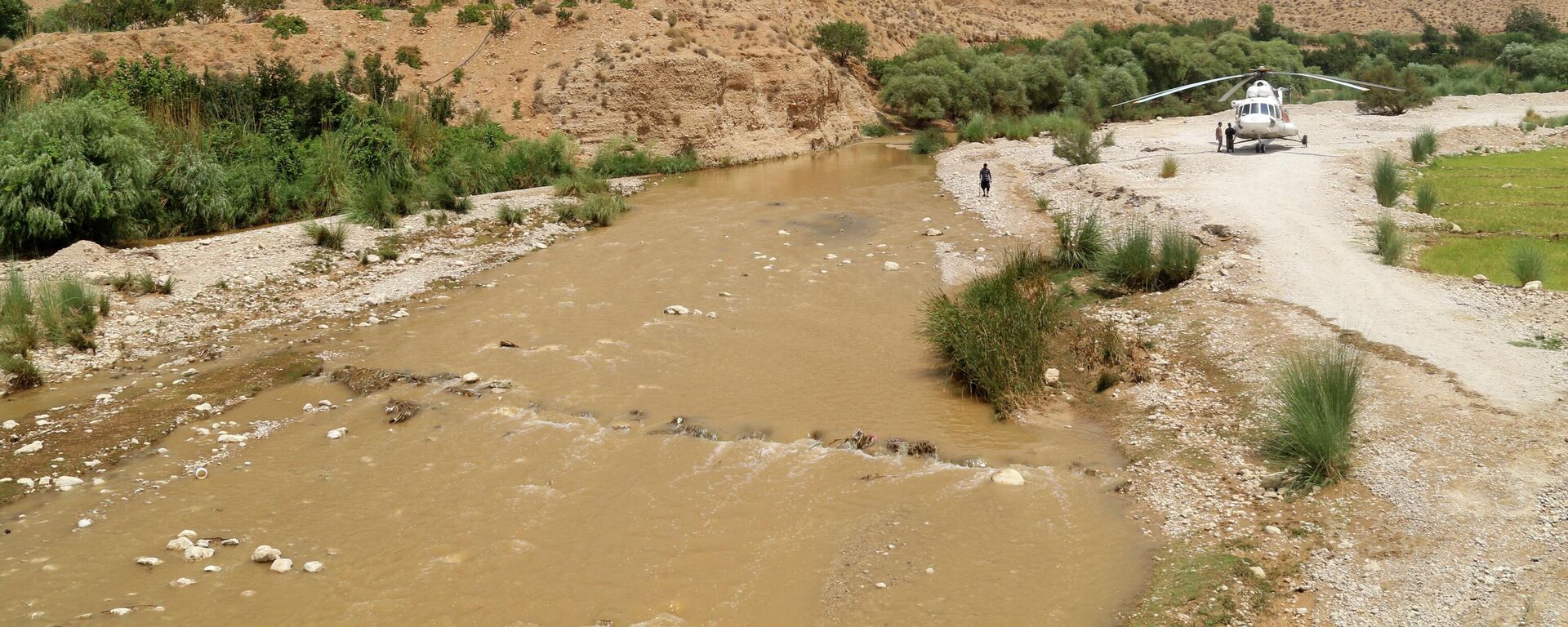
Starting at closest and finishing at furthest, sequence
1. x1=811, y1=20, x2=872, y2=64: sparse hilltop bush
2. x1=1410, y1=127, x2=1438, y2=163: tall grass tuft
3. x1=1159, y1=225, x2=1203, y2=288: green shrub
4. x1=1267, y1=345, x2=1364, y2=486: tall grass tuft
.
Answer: x1=1267, y1=345, x2=1364, y2=486: tall grass tuft
x1=1159, y1=225, x2=1203, y2=288: green shrub
x1=1410, y1=127, x2=1438, y2=163: tall grass tuft
x1=811, y1=20, x2=872, y2=64: sparse hilltop bush

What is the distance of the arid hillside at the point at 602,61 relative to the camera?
33.0 m

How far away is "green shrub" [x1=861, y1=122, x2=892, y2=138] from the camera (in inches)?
1809

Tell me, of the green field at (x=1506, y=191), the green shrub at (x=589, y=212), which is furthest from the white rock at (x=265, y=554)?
the green field at (x=1506, y=191)

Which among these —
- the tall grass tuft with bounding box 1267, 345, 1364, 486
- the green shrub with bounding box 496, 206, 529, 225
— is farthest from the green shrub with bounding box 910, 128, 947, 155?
the tall grass tuft with bounding box 1267, 345, 1364, 486

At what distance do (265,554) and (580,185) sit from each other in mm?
18983

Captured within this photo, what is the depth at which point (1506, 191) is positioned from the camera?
21.7m

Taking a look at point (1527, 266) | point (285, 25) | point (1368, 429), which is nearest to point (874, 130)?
point (285, 25)

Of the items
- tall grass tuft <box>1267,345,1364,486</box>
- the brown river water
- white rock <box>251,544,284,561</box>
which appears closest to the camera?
the brown river water

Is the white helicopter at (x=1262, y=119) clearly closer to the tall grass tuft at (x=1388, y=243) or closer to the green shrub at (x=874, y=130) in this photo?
the tall grass tuft at (x=1388, y=243)

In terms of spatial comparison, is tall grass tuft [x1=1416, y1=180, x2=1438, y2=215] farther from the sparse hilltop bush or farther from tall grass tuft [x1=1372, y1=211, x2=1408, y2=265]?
the sparse hilltop bush

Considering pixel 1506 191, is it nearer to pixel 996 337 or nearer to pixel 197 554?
pixel 996 337

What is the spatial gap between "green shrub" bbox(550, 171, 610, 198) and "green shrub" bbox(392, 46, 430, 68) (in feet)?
38.8

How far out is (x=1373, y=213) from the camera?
18500mm

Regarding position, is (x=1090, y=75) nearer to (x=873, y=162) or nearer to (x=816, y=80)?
(x=816, y=80)
